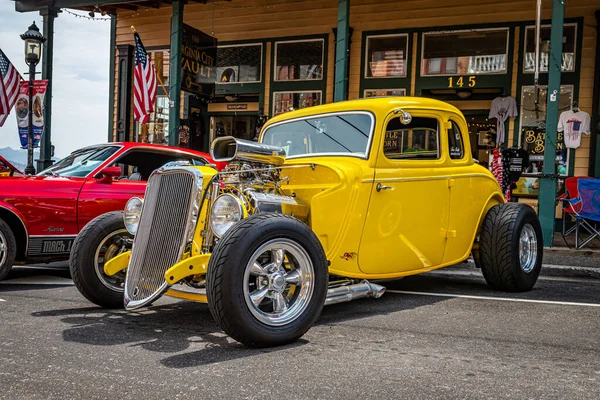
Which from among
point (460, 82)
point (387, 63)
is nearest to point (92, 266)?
point (460, 82)

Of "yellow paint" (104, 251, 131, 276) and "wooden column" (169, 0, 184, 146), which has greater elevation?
"wooden column" (169, 0, 184, 146)

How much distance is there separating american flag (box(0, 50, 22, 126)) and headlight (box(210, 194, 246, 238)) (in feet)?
37.3

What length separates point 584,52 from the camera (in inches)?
472

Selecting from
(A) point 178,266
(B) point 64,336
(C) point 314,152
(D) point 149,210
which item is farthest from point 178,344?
(C) point 314,152

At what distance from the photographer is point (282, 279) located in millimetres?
4023

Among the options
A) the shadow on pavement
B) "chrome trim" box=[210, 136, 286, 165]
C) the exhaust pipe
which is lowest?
the shadow on pavement

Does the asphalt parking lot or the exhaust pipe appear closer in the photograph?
the asphalt parking lot

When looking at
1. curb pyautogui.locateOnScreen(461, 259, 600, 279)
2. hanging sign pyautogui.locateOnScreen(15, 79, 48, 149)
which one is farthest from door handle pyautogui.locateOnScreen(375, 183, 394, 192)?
hanging sign pyautogui.locateOnScreen(15, 79, 48, 149)

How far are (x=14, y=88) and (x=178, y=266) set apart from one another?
1155 centimetres

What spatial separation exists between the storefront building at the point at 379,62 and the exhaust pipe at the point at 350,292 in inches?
241

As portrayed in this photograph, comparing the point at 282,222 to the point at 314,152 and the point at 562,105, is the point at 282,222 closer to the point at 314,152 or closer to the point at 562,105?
the point at 314,152

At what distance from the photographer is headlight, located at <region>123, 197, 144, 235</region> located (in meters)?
4.78

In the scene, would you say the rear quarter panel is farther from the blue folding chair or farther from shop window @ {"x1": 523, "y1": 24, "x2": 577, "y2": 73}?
shop window @ {"x1": 523, "y1": 24, "x2": 577, "y2": 73}

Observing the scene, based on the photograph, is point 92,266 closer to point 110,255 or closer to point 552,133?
point 110,255
